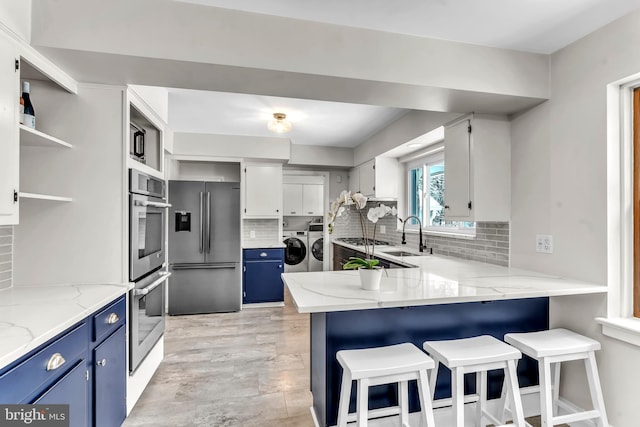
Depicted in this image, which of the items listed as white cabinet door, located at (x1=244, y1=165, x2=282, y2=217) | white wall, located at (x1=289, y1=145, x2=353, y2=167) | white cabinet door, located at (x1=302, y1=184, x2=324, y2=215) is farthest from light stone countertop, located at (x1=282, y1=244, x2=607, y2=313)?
white cabinet door, located at (x1=302, y1=184, x2=324, y2=215)

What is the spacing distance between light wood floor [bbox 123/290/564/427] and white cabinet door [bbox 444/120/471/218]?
1483 millimetres

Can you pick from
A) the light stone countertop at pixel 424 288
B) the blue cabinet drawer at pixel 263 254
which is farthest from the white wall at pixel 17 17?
the blue cabinet drawer at pixel 263 254

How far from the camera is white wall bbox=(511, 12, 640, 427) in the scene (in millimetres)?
1753

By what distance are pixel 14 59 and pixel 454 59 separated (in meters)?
2.26

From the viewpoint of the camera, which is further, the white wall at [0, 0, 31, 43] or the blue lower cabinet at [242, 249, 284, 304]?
the blue lower cabinet at [242, 249, 284, 304]

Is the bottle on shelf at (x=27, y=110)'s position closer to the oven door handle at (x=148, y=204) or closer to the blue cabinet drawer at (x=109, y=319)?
the oven door handle at (x=148, y=204)

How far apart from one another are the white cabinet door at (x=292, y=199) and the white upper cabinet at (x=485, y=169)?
3346 millimetres

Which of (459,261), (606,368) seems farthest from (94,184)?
(606,368)

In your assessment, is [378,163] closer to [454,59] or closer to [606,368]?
[454,59]

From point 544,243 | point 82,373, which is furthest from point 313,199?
point 82,373

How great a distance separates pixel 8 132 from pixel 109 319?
98cm

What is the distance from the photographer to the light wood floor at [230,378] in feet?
6.71

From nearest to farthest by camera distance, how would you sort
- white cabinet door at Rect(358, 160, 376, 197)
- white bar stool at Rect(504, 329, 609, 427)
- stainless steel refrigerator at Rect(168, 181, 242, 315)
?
white bar stool at Rect(504, 329, 609, 427) < stainless steel refrigerator at Rect(168, 181, 242, 315) < white cabinet door at Rect(358, 160, 376, 197)

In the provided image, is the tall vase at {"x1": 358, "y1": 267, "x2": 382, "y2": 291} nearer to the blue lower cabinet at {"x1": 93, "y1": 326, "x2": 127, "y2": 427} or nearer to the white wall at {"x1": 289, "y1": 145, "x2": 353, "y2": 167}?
the blue lower cabinet at {"x1": 93, "y1": 326, "x2": 127, "y2": 427}
